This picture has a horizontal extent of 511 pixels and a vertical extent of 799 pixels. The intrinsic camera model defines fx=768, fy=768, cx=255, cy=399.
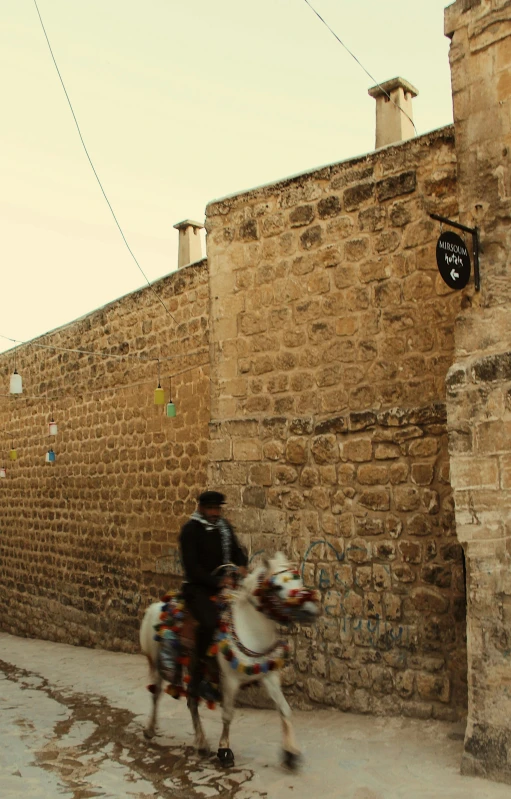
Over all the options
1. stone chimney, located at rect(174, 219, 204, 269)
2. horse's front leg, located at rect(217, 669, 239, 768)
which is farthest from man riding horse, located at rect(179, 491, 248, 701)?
→ stone chimney, located at rect(174, 219, 204, 269)

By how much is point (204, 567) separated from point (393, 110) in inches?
302

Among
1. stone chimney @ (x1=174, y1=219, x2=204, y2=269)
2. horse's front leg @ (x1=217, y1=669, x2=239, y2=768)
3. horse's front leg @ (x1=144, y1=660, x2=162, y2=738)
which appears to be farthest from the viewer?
stone chimney @ (x1=174, y1=219, x2=204, y2=269)

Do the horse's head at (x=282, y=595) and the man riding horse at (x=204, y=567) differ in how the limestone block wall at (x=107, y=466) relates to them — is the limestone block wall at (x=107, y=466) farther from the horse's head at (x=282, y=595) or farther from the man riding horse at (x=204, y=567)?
the horse's head at (x=282, y=595)

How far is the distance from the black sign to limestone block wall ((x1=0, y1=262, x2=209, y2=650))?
15.7 feet

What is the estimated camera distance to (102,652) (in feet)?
32.8

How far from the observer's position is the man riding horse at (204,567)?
4605mm

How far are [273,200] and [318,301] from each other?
3.17 ft

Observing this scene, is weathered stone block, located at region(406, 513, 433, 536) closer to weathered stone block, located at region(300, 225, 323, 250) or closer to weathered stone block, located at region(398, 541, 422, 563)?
weathered stone block, located at region(398, 541, 422, 563)

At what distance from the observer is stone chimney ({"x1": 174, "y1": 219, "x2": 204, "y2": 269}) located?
43.8ft

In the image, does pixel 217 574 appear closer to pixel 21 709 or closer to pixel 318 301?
pixel 318 301

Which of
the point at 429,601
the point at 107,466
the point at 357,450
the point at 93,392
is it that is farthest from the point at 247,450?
the point at 93,392

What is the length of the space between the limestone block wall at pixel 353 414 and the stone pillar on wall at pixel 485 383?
1.05ft

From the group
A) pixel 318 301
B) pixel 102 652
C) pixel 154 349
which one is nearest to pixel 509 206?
pixel 318 301

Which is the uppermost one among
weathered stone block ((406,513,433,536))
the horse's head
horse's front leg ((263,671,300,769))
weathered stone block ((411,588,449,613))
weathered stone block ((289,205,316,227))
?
weathered stone block ((289,205,316,227))
